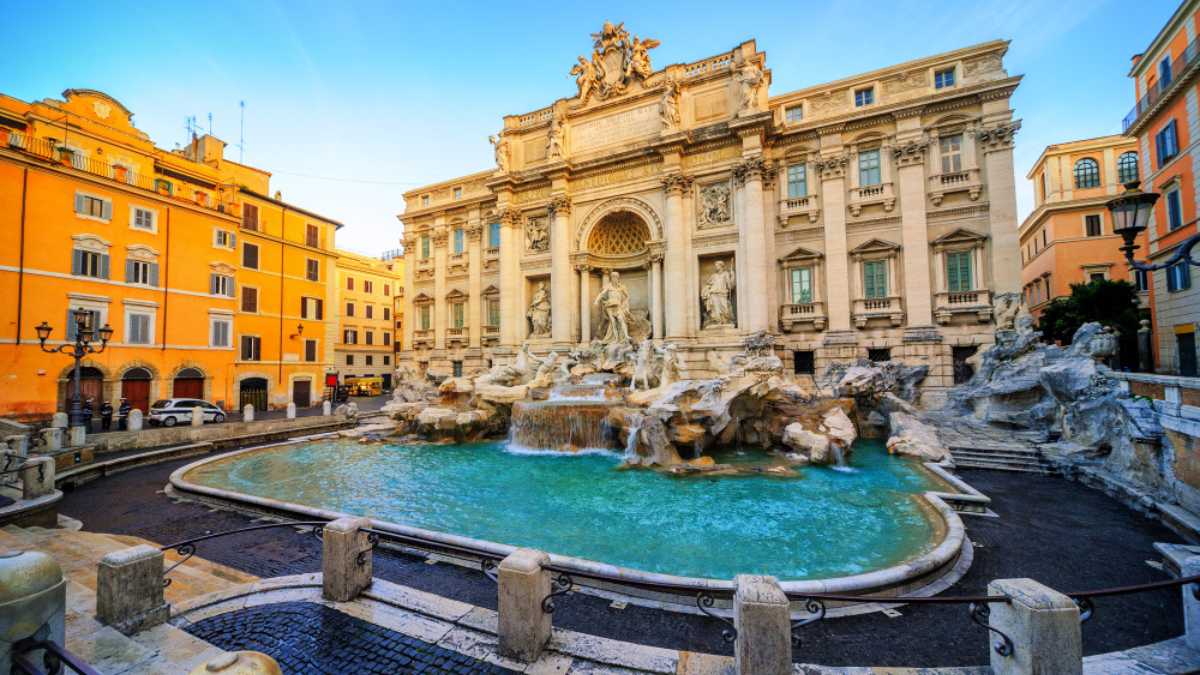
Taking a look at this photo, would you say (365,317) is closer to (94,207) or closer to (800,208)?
(94,207)

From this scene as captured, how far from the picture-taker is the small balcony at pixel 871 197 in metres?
18.3

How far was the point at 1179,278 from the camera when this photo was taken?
639 inches

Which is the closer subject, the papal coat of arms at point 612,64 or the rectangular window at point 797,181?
the rectangular window at point 797,181

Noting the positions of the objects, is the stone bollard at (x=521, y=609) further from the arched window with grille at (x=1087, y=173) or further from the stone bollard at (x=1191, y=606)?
the arched window with grille at (x=1087, y=173)

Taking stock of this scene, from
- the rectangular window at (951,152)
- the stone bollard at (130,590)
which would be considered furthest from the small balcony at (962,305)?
the stone bollard at (130,590)

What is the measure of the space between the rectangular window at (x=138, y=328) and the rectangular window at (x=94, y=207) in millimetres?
4162

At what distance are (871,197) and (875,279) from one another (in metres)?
3.37

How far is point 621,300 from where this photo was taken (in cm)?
2162

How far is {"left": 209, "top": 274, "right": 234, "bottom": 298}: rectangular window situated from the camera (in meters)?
22.6

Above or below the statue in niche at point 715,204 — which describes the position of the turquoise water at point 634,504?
below

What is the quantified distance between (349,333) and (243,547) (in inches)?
1384

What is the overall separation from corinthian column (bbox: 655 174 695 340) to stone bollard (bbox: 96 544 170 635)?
18.1 metres

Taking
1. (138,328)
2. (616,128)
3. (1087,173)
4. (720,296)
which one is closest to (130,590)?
(720,296)

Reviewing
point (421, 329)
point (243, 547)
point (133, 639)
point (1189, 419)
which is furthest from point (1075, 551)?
point (421, 329)
